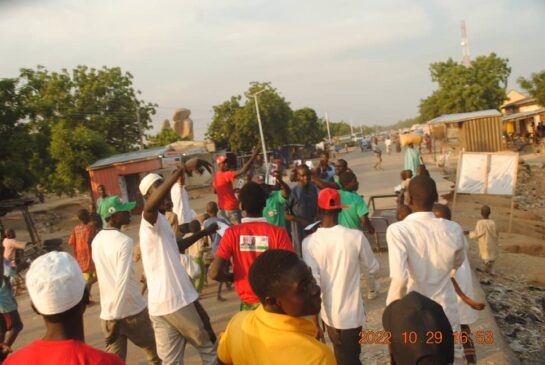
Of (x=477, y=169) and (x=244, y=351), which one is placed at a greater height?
(x=244, y=351)

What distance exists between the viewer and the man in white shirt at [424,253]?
119 inches

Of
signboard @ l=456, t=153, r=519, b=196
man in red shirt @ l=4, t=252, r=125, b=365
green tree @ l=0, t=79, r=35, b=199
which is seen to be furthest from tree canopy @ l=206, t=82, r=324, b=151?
man in red shirt @ l=4, t=252, r=125, b=365

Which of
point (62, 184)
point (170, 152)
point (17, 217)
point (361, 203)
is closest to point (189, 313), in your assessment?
point (361, 203)

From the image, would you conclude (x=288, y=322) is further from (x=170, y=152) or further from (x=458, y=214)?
(x=170, y=152)

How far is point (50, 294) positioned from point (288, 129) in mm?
37886

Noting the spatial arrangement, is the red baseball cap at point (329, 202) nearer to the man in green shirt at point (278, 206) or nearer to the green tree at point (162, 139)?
the man in green shirt at point (278, 206)

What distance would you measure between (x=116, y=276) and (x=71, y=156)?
828 inches

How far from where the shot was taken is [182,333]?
11.3 ft

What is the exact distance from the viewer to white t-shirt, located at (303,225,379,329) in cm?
333

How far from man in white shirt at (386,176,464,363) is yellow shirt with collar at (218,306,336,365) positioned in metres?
1.28

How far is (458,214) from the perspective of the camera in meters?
12.2

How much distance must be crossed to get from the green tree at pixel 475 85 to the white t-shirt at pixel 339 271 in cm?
3716

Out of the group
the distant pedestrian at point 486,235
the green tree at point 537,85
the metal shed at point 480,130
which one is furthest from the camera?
the green tree at point 537,85
